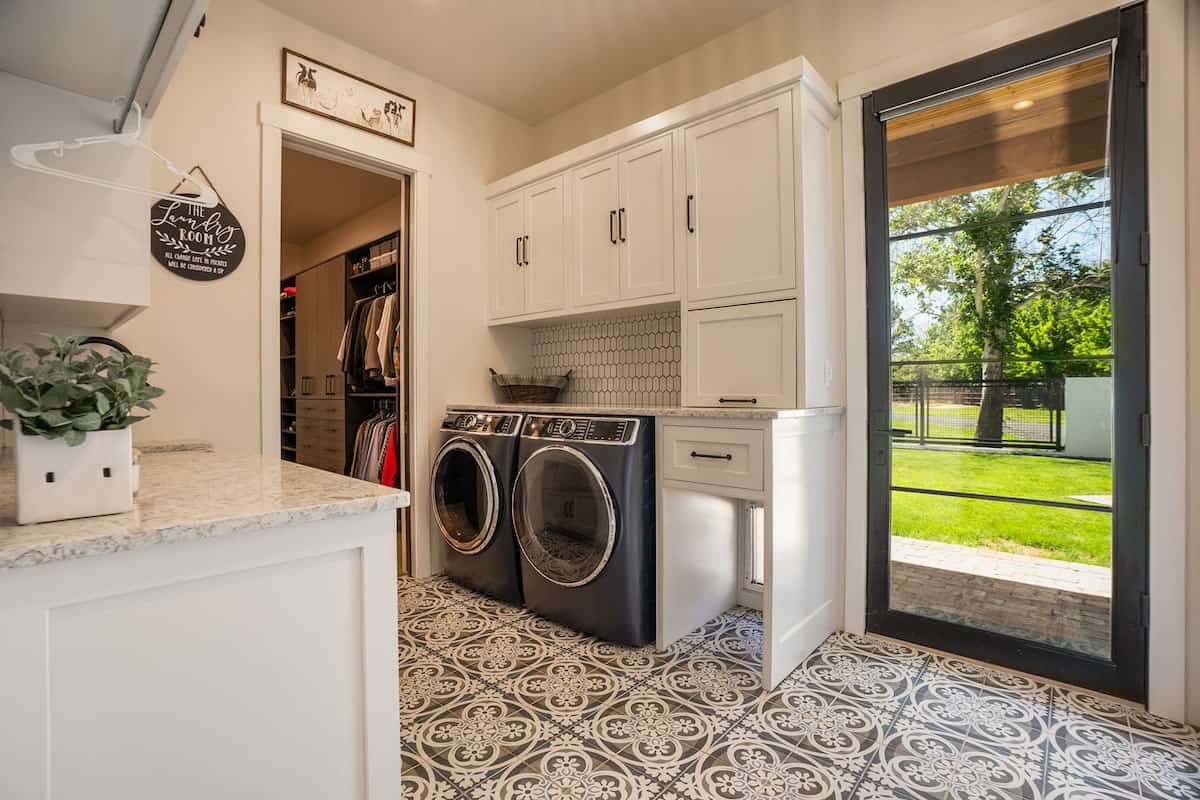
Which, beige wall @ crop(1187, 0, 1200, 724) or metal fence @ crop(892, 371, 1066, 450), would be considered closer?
beige wall @ crop(1187, 0, 1200, 724)

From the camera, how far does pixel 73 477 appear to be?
2.57 feet

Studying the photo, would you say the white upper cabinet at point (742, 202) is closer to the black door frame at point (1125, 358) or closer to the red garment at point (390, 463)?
the black door frame at point (1125, 358)

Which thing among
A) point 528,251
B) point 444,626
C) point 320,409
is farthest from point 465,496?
point 320,409

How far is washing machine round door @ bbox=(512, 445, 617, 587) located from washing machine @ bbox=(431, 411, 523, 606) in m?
0.11

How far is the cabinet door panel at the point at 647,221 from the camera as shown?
7.91ft

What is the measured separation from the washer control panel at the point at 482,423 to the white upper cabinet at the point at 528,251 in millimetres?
643

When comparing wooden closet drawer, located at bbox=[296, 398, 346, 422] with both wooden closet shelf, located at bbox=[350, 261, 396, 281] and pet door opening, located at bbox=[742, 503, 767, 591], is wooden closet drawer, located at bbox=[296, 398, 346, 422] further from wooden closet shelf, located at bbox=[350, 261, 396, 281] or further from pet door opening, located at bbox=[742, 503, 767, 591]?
pet door opening, located at bbox=[742, 503, 767, 591]

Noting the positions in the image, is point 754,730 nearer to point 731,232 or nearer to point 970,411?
point 970,411

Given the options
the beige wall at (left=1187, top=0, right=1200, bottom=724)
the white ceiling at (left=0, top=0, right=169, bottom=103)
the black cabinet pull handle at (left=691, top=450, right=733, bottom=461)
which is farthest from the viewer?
the black cabinet pull handle at (left=691, top=450, right=733, bottom=461)

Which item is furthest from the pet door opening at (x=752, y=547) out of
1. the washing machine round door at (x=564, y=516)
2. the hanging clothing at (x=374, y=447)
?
the hanging clothing at (x=374, y=447)

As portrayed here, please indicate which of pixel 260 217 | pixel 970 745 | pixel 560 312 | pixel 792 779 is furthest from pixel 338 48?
pixel 970 745

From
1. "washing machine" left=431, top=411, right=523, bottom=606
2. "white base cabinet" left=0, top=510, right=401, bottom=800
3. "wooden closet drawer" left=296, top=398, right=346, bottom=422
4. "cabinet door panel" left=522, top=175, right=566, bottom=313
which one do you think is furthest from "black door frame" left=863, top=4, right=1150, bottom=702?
"wooden closet drawer" left=296, top=398, right=346, bottom=422

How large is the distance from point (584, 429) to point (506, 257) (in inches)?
54.4

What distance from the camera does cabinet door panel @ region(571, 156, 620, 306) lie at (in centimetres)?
263
